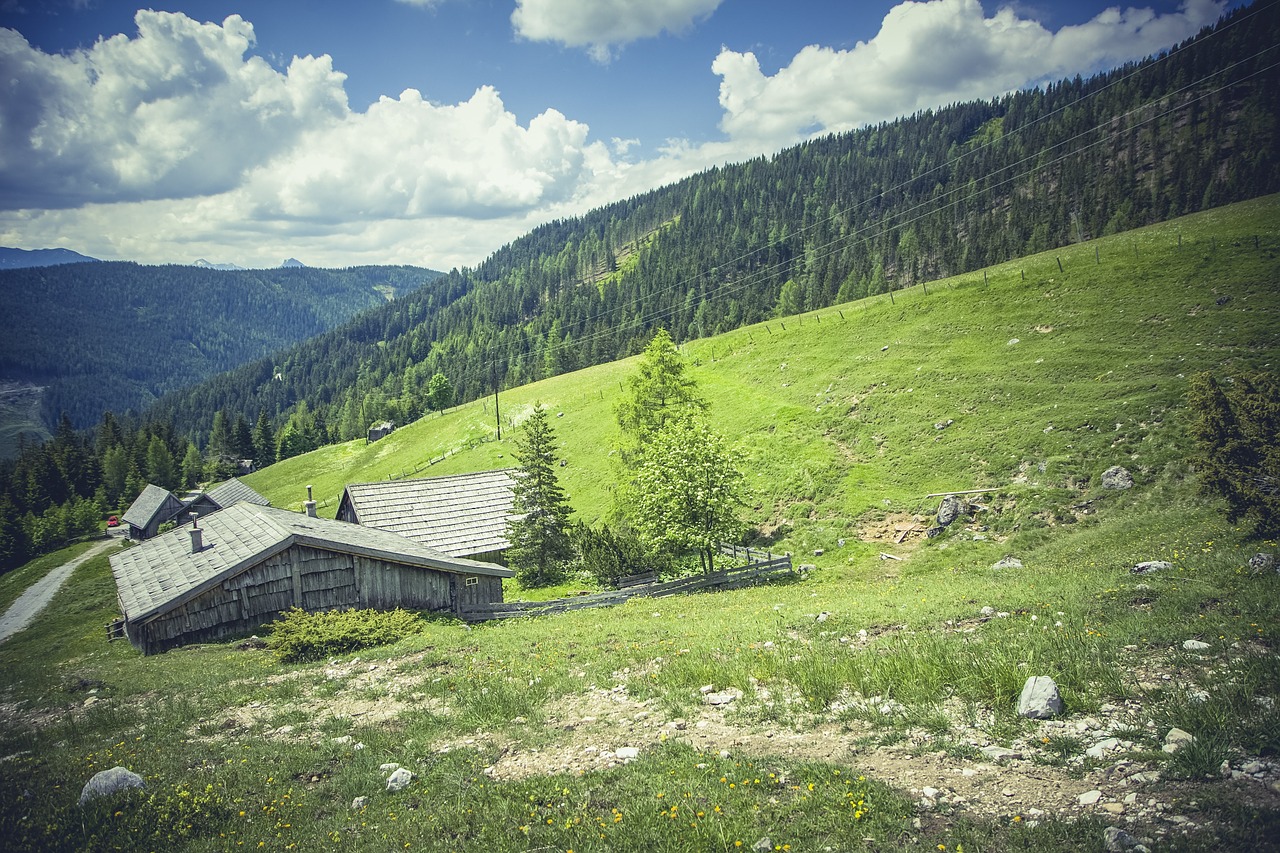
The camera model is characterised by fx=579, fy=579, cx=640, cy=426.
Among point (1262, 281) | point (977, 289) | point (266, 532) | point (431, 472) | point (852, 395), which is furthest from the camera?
point (431, 472)

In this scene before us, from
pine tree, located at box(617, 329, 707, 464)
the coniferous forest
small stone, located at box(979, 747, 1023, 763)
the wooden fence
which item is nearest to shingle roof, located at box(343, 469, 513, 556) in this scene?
pine tree, located at box(617, 329, 707, 464)

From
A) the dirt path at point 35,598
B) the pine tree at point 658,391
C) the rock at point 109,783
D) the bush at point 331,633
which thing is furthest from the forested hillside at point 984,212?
the rock at point 109,783

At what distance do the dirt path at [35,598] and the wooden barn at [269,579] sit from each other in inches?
867

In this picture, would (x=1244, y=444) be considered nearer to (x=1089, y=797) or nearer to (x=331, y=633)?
(x=1089, y=797)

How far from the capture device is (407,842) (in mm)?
7652

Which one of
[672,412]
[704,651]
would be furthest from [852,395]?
[704,651]

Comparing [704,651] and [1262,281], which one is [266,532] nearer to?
[704,651]

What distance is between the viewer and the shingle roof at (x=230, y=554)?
2327 centimetres

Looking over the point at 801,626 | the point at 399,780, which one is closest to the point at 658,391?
the point at 801,626

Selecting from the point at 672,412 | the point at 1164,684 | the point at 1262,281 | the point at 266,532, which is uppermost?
the point at 1262,281

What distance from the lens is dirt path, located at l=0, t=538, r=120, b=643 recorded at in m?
41.3

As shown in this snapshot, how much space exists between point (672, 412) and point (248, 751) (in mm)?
31095

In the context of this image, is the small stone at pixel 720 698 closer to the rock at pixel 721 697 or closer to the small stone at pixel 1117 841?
the rock at pixel 721 697

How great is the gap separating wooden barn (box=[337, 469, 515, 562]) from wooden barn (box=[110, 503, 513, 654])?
6.05 meters
